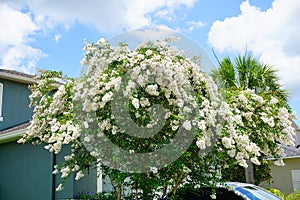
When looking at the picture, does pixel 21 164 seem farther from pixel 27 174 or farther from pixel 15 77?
pixel 15 77

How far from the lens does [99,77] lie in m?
5.44

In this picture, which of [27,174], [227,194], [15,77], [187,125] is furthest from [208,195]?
[15,77]

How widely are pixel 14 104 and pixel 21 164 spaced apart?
316 cm

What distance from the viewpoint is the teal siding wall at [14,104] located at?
12110 millimetres

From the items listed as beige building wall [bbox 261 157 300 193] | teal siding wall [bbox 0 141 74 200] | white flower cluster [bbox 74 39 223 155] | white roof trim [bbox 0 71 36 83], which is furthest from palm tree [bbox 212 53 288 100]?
white roof trim [bbox 0 71 36 83]

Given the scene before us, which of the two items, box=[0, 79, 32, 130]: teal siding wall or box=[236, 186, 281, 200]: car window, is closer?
box=[236, 186, 281, 200]: car window

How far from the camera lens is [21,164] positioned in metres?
10.1

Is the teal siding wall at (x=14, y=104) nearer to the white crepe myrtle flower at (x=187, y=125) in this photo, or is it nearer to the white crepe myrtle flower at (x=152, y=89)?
the white crepe myrtle flower at (x=152, y=89)

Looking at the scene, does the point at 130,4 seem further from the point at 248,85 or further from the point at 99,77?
the point at 248,85

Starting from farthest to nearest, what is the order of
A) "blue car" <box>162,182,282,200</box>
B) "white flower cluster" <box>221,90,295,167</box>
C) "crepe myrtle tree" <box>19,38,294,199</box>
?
"blue car" <box>162,182,282,200</box> < "white flower cluster" <box>221,90,295,167</box> < "crepe myrtle tree" <box>19,38,294,199</box>

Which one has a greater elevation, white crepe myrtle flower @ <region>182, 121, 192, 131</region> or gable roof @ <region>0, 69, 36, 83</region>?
gable roof @ <region>0, 69, 36, 83</region>

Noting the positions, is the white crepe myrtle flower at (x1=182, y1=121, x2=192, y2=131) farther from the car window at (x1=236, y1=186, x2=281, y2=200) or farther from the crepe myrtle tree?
the car window at (x1=236, y1=186, x2=281, y2=200)

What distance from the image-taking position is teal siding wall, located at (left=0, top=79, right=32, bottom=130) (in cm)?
1211

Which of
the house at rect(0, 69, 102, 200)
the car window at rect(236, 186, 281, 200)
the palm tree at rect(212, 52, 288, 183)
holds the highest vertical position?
the palm tree at rect(212, 52, 288, 183)
